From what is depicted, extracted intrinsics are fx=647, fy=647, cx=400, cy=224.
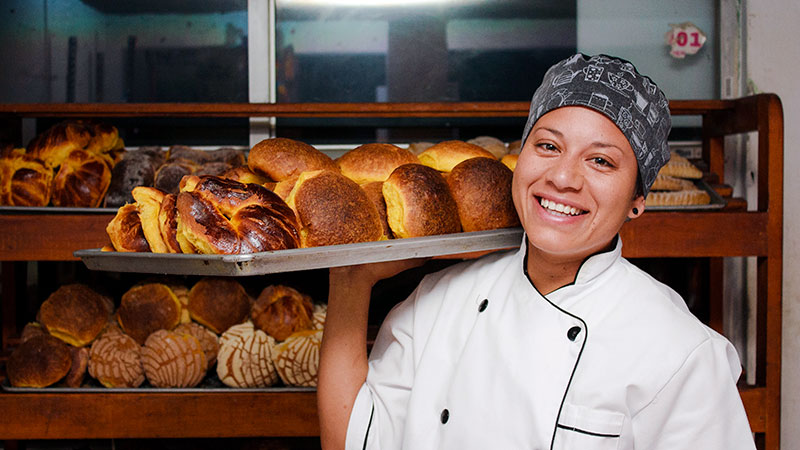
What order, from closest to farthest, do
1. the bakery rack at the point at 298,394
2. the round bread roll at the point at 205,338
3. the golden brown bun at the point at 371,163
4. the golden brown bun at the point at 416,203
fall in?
1. the golden brown bun at the point at 416,203
2. the golden brown bun at the point at 371,163
3. the bakery rack at the point at 298,394
4. the round bread roll at the point at 205,338

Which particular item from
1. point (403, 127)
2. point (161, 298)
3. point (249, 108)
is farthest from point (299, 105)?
point (161, 298)

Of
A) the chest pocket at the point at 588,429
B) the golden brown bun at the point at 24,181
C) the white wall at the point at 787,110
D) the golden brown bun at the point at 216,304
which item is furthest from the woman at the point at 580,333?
the white wall at the point at 787,110

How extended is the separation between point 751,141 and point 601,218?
163cm

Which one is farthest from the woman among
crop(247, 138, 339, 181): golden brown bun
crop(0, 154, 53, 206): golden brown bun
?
crop(0, 154, 53, 206): golden brown bun

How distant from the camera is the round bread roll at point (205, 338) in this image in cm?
187

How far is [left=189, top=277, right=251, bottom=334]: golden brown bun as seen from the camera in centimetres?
194

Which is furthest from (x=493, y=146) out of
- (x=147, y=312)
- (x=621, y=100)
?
(x=147, y=312)

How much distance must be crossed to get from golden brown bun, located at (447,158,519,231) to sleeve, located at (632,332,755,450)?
0.41 m

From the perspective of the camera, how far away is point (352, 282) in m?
1.18

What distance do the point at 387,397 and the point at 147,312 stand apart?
103 cm

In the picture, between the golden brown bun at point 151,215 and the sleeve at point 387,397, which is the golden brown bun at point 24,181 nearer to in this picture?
the golden brown bun at point 151,215

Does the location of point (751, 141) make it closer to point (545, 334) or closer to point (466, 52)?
point (466, 52)

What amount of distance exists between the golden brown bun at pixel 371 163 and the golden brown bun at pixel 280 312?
0.79 m

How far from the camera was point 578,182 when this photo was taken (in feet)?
3.11
